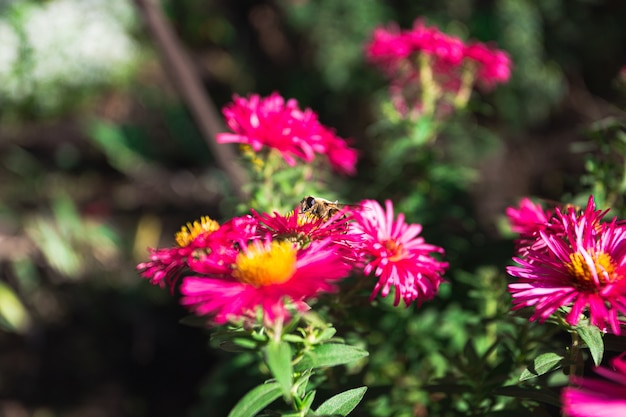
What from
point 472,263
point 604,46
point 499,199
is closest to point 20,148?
point 499,199

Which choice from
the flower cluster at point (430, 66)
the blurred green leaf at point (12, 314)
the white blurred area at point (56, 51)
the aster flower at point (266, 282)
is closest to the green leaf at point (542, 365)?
the aster flower at point (266, 282)

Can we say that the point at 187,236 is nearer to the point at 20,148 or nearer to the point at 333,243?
the point at 333,243

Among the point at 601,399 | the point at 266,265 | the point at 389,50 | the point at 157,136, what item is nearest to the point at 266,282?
the point at 266,265

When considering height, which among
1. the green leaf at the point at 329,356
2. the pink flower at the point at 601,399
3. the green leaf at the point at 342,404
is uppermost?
the green leaf at the point at 329,356

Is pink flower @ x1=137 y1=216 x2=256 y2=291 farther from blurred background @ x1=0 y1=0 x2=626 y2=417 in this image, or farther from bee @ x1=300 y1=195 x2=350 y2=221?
blurred background @ x1=0 y1=0 x2=626 y2=417

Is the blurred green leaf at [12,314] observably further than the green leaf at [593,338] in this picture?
Yes

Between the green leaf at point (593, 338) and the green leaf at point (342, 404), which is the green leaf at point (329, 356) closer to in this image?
the green leaf at point (342, 404)

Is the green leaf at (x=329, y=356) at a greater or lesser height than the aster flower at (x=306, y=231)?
lesser
